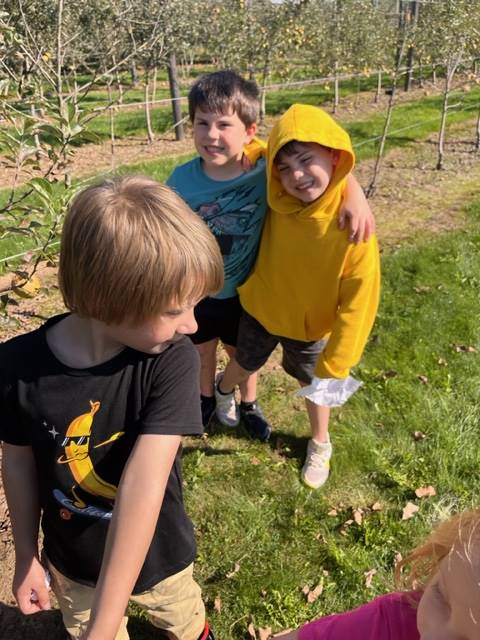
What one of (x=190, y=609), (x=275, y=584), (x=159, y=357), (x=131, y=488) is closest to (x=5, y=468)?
(x=131, y=488)

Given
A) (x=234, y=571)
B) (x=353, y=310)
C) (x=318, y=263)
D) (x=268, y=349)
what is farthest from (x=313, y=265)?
(x=234, y=571)

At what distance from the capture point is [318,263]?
2.28 metres

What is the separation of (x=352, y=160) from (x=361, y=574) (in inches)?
73.2

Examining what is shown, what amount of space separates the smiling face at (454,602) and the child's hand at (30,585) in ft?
3.74

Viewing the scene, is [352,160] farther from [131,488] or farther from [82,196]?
[131,488]

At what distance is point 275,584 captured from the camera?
243cm

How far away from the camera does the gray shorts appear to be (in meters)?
2.65

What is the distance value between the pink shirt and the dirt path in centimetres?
152

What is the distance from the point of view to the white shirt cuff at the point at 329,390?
2.44 metres

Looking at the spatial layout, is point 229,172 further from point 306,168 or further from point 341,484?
point 341,484

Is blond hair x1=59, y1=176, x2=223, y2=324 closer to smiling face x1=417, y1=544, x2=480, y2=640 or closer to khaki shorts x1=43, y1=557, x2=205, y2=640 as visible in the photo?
smiling face x1=417, y1=544, x2=480, y2=640

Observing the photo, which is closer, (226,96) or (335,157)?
(335,157)

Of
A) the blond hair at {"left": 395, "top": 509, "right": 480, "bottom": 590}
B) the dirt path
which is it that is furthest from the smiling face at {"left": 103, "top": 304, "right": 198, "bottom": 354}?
the dirt path

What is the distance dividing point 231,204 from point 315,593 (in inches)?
71.5
